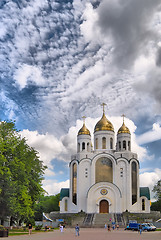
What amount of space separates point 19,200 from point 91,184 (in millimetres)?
23714

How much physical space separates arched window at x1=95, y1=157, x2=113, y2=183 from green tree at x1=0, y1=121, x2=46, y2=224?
833 inches

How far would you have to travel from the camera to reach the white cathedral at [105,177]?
174 ft

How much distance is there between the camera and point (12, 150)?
31.5 meters

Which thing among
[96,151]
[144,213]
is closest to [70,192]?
[96,151]

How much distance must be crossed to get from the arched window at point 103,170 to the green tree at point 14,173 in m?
21.2

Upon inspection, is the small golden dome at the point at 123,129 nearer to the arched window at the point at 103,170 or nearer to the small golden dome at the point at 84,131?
the small golden dome at the point at 84,131

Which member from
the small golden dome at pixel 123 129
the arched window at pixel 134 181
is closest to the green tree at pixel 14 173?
the arched window at pixel 134 181

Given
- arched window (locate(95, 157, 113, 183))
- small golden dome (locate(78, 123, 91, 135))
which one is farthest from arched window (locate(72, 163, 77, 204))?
small golden dome (locate(78, 123, 91, 135))

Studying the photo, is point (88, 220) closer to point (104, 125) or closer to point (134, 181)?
point (134, 181)

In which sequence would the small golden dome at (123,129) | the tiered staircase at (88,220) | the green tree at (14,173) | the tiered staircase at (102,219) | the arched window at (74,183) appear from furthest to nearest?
the small golden dome at (123,129) → the arched window at (74,183) → the tiered staircase at (102,219) → the tiered staircase at (88,220) → the green tree at (14,173)

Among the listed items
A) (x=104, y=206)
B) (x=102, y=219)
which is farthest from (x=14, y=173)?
(x=104, y=206)

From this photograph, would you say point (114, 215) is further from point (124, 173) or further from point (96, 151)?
point (96, 151)

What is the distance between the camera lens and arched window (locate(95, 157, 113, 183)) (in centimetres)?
5503

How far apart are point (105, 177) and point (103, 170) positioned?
1.24 m
